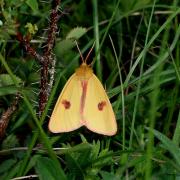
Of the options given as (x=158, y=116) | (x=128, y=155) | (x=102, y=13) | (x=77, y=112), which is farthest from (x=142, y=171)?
(x=102, y=13)

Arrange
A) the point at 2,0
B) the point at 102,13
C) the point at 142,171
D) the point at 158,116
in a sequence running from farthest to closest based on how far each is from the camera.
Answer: the point at 102,13, the point at 158,116, the point at 2,0, the point at 142,171

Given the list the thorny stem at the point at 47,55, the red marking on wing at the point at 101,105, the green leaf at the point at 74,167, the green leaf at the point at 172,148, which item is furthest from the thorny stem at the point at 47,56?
the green leaf at the point at 172,148

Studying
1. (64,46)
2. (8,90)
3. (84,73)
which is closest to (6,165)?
(8,90)

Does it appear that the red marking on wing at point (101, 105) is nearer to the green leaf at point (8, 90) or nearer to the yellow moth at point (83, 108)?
the yellow moth at point (83, 108)

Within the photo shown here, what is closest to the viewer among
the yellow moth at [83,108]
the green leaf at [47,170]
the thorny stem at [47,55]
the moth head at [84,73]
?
the green leaf at [47,170]

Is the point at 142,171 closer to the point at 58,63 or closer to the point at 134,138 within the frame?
the point at 134,138

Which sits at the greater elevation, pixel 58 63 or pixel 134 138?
pixel 58 63

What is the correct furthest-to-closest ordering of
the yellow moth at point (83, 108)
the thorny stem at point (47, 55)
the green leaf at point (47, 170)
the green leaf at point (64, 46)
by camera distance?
the green leaf at point (64, 46) < the yellow moth at point (83, 108) < the thorny stem at point (47, 55) < the green leaf at point (47, 170)
